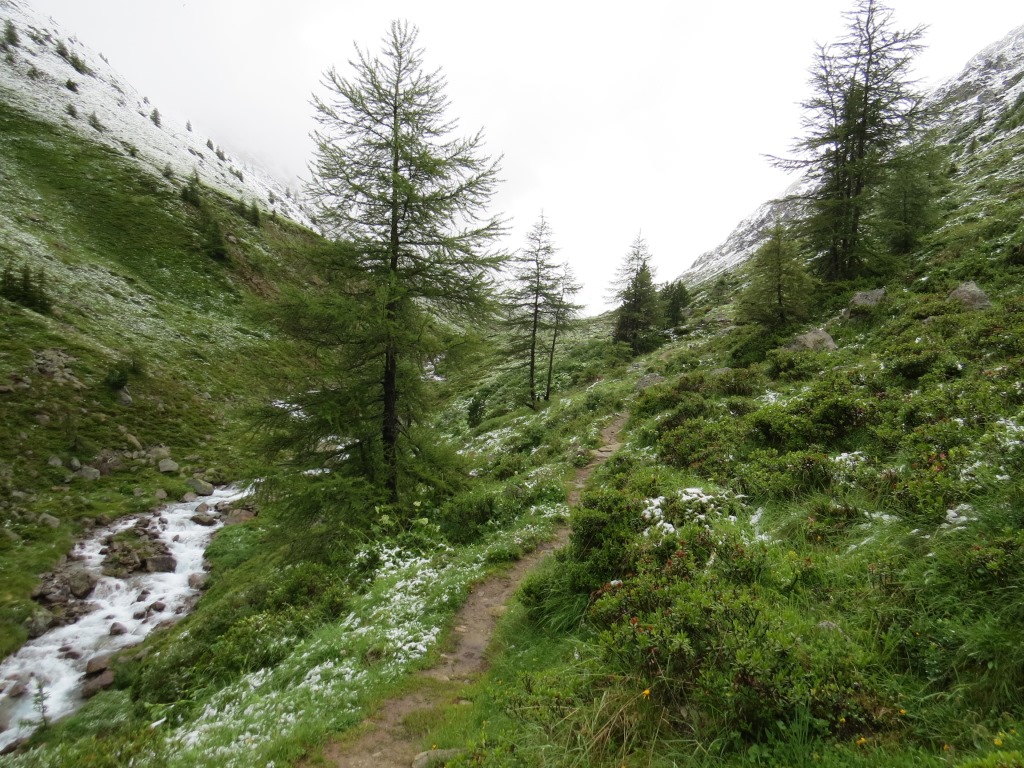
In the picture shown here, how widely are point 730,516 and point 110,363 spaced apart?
102 ft

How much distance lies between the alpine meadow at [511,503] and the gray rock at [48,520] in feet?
1.23

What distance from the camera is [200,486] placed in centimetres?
2081

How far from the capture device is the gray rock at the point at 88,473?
1805 cm

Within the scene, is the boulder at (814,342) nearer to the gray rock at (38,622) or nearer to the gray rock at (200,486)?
the gray rock at (38,622)

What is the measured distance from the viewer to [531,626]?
289 inches

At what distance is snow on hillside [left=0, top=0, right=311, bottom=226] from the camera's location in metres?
51.2

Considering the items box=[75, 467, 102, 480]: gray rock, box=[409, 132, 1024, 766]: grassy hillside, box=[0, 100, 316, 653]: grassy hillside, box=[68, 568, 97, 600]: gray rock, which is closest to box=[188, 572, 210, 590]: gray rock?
box=[68, 568, 97, 600]: gray rock

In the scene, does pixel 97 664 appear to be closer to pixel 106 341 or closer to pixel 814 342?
pixel 106 341

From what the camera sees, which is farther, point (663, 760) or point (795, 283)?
point (795, 283)

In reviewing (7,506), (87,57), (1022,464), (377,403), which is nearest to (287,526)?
(377,403)

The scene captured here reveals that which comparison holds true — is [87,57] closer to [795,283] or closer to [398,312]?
[398,312]

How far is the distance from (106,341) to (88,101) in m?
61.4

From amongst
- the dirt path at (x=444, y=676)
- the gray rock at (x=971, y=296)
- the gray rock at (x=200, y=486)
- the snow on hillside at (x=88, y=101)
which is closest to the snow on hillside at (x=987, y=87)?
the gray rock at (x=971, y=296)

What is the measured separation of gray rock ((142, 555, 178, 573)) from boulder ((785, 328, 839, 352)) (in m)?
24.7
